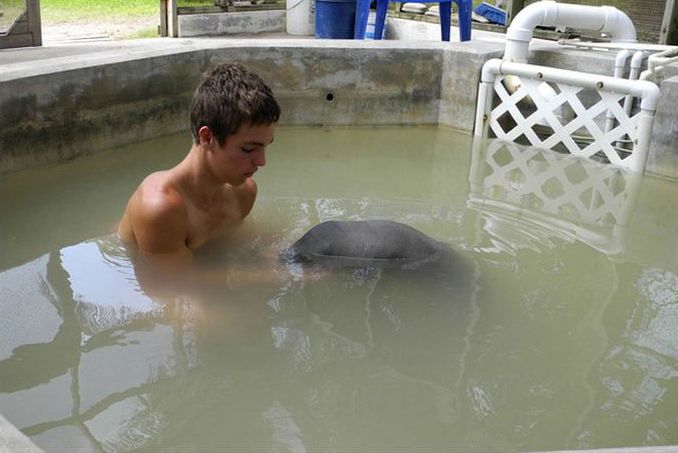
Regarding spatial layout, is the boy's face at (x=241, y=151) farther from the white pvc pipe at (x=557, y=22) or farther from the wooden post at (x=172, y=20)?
the wooden post at (x=172, y=20)

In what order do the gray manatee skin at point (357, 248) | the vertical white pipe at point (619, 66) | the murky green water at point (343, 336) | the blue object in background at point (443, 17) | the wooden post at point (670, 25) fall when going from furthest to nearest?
the blue object in background at point (443, 17)
the wooden post at point (670, 25)
the vertical white pipe at point (619, 66)
the gray manatee skin at point (357, 248)
the murky green water at point (343, 336)

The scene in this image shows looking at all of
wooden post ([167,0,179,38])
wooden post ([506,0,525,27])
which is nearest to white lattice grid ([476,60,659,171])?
wooden post ([506,0,525,27])

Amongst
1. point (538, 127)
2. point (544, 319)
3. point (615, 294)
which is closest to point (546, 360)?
point (544, 319)

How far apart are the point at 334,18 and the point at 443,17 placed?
5.11ft

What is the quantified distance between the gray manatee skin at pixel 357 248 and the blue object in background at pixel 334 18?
21.0ft

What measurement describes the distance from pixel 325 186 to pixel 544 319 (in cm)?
203

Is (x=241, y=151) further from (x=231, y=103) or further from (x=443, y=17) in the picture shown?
(x=443, y=17)

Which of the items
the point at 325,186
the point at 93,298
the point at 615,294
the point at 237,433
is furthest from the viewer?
the point at 325,186

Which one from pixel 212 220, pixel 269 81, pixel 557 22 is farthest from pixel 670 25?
pixel 212 220

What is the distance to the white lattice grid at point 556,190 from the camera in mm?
4488

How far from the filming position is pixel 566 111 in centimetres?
644

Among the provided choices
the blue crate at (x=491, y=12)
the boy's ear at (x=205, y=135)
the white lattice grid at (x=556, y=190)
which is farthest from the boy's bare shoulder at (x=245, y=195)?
the blue crate at (x=491, y=12)

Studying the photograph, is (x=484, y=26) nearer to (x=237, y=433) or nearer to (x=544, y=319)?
(x=544, y=319)

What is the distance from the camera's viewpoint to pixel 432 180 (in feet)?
17.2
